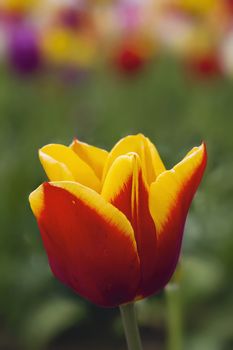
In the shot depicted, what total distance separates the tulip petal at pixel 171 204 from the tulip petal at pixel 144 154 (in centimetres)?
3

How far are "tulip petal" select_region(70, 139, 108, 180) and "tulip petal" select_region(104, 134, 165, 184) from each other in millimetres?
19

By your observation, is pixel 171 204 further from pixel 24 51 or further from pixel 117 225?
pixel 24 51

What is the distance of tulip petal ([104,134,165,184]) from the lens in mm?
658

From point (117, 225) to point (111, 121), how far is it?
5.80 ft

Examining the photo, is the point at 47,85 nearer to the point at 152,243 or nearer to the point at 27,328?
the point at 27,328

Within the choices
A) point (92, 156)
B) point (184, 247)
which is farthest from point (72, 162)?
point (184, 247)

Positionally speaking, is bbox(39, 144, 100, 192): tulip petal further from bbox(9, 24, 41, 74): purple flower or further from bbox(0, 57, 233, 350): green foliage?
bbox(9, 24, 41, 74): purple flower

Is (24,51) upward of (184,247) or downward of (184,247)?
upward

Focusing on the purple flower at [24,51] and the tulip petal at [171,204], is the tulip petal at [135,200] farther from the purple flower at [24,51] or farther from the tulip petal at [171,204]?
the purple flower at [24,51]

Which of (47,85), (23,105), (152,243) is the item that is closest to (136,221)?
(152,243)

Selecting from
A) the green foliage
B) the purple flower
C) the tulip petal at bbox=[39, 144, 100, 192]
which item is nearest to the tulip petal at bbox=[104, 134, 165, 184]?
the tulip petal at bbox=[39, 144, 100, 192]

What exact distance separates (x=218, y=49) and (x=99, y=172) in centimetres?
184

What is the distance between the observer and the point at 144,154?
66 centimetres

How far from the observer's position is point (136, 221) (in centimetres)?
63
